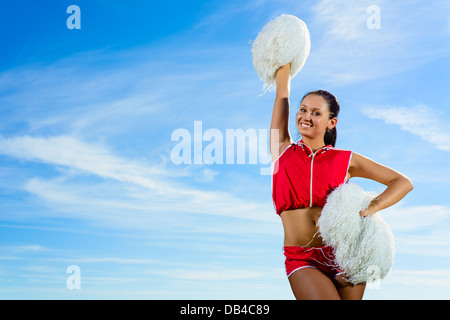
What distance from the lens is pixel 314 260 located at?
4.02 meters

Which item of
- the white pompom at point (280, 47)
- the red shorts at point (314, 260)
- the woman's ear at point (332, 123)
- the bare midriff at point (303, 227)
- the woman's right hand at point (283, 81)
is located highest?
the white pompom at point (280, 47)

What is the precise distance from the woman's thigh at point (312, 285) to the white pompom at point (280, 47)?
2.00 meters

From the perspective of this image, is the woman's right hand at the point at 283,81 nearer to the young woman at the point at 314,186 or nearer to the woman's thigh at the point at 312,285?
the young woman at the point at 314,186

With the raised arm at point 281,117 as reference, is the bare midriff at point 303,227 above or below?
below

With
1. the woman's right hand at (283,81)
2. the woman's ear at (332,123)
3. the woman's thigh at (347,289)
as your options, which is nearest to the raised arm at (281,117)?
the woman's right hand at (283,81)

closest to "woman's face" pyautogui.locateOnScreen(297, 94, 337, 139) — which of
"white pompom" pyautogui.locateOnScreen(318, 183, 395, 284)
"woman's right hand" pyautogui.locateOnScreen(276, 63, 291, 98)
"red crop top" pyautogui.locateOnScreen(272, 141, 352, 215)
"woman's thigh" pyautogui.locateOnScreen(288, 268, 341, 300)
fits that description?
"red crop top" pyautogui.locateOnScreen(272, 141, 352, 215)

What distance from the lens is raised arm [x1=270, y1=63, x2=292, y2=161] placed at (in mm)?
4473

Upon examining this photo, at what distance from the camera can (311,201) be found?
408 centimetres

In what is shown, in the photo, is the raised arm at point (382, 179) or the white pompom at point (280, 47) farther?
the white pompom at point (280, 47)

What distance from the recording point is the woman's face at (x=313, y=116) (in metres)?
4.27

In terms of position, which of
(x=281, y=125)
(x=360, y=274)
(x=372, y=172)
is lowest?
(x=360, y=274)
